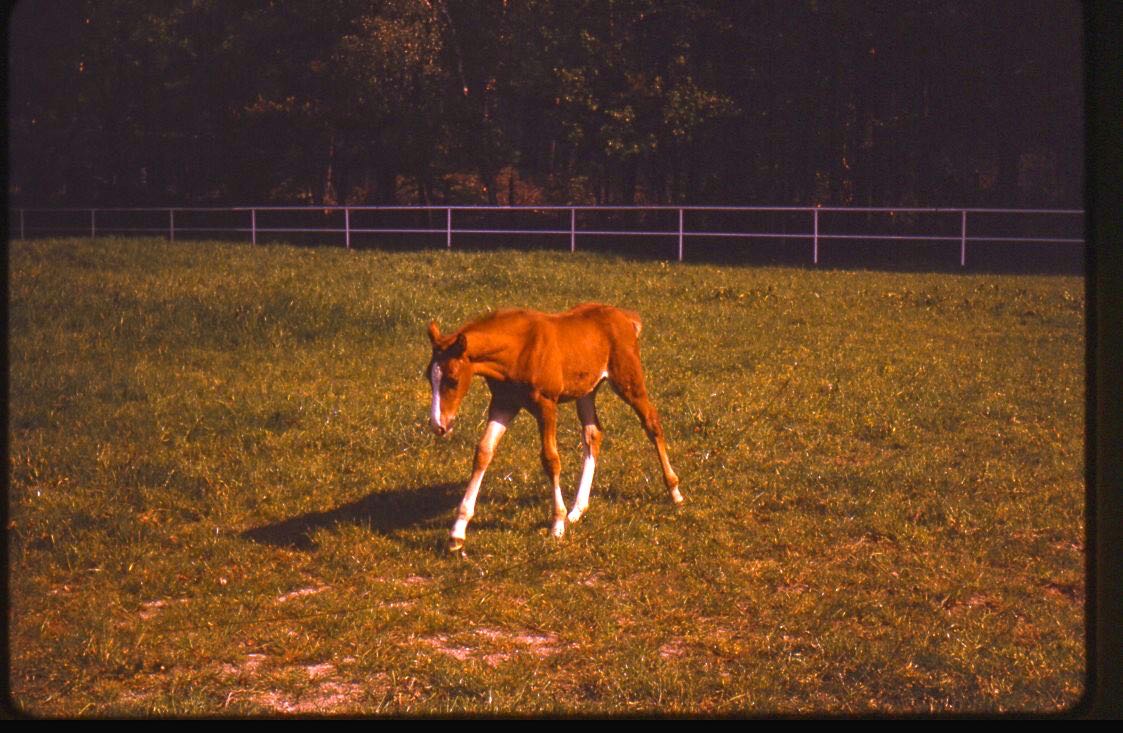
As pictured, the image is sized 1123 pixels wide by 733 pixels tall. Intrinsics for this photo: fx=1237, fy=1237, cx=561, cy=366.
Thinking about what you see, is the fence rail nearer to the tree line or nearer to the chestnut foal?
the tree line

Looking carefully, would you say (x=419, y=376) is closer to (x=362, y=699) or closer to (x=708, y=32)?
(x=362, y=699)

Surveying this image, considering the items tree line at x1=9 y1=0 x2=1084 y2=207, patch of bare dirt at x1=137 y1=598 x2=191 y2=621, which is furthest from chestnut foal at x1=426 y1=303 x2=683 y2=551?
tree line at x1=9 y1=0 x2=1084 y2=207

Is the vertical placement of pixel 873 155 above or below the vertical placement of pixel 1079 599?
above

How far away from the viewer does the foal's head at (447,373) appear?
655cm

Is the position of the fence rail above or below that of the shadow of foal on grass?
above

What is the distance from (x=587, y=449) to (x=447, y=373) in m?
1.48

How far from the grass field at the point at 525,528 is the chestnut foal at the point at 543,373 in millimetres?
395

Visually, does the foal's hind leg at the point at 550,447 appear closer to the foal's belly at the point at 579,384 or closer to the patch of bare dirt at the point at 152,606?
the foal's belly at the point at 579,384

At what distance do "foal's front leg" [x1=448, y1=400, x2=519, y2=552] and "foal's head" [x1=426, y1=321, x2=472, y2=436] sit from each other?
0.51 m

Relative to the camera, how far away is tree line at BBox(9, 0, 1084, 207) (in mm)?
28359

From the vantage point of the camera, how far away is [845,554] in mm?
7391

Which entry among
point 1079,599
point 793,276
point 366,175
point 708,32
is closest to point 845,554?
point 1079,599

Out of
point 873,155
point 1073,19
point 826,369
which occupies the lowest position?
point 826,369

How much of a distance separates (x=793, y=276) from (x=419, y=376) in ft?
35.7
